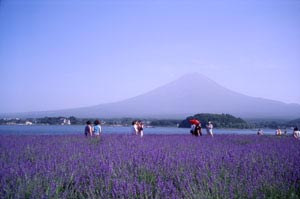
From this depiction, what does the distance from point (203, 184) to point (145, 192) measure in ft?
2.75

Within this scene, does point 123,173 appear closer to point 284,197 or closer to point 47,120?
point 284,197

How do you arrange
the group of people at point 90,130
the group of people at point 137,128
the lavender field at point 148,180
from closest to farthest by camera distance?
the lavender field at point 148,180, the group of people at point 90,130, the group of people at point 137,128

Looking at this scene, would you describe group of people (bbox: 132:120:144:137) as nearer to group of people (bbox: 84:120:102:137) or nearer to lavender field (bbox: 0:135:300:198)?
group of people (bbox: 84:120:102:137)

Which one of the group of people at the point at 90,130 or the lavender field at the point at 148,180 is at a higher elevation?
the group of people at the point at 90,130

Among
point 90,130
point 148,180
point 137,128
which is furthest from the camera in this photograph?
point 137,128

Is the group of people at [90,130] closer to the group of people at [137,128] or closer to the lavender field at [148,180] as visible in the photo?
the group of people at [137,128]

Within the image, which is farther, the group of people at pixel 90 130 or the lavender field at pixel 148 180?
the group of people at pixel 90 130

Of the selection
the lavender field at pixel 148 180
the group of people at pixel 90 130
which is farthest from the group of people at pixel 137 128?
the lavender field at pixel 148 180

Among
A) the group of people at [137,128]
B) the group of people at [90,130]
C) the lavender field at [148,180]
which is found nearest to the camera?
the lavender field at [148,180]

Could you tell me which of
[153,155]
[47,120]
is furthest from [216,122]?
[153,155]

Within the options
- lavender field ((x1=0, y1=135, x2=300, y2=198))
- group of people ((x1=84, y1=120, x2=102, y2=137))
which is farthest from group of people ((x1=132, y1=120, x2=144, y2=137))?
lavender field ((x1=0, y1=135, x2=300, y2=198))

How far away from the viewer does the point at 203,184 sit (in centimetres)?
349

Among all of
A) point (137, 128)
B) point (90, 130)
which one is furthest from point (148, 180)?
point (137, 128)

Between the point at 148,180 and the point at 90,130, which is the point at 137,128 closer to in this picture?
the point at 90,130
